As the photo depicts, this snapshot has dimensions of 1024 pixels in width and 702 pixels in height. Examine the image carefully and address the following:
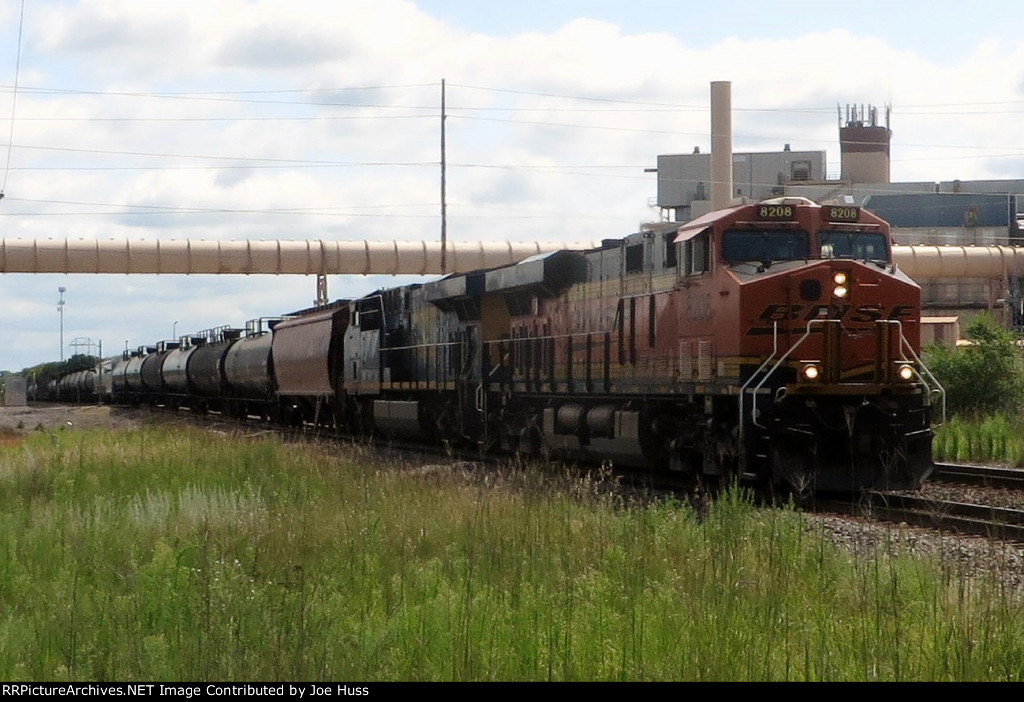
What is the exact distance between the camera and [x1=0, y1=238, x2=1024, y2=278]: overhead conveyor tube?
1972 inches

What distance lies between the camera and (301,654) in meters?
6.47

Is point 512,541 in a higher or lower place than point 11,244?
lower

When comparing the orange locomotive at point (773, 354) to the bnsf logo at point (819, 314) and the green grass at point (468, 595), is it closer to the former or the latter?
the bnsf logo at point (819, 314)

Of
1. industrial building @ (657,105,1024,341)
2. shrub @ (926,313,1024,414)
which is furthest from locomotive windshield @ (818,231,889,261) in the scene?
industrial building @ (657,105,1024,341)

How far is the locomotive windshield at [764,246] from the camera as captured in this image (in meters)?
15.0

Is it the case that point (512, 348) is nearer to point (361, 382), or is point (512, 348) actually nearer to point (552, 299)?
point (552, 299)

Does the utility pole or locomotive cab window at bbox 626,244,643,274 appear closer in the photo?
locomotive cab window at bbox 626,244,643,274

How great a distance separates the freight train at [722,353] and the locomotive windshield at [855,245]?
0.07 feet

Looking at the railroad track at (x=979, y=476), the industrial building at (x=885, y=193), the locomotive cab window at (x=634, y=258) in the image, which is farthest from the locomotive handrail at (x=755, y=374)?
the industrial building at (x=885, y=193)

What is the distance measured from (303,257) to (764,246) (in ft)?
127

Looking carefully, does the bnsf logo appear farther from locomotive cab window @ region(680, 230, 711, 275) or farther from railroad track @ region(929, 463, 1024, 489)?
railroad track @ region(929, 463, 1024, 489)

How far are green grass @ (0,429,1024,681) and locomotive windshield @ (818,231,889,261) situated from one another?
14.8 ft
